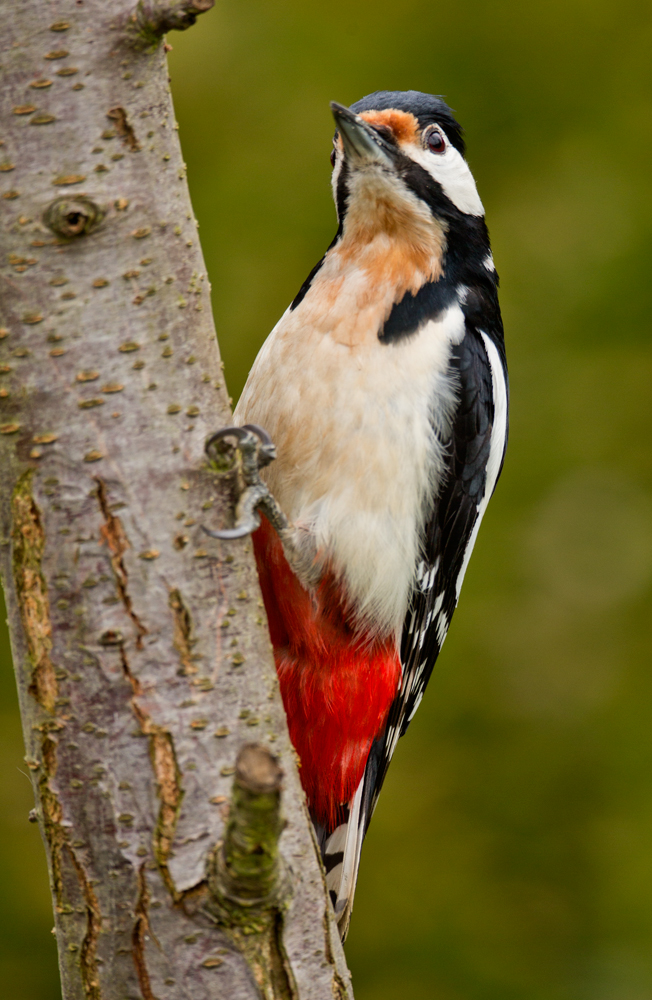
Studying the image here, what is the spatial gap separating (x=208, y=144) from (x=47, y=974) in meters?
2.52

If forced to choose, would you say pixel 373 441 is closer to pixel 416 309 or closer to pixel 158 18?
pixel 416 309

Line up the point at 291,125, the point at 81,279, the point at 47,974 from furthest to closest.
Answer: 1. the point at 291,125
2. the point at 47,974
3. the point at 81,279

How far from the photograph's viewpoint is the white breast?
1959 millimetres

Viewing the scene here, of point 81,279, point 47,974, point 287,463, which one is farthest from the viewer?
point 47,974

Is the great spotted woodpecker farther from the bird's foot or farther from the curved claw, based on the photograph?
the curved claw

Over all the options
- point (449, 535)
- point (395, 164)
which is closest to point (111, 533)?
point (449, 535)

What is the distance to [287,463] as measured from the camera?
78.2 inches

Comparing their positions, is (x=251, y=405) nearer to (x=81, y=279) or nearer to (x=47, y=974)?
(x=81, y=279)

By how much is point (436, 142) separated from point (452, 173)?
0.09 metres

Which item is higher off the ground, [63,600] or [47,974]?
[63,600]

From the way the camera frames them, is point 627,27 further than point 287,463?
Yes

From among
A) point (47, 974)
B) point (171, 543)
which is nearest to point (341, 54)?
point (171, 543)

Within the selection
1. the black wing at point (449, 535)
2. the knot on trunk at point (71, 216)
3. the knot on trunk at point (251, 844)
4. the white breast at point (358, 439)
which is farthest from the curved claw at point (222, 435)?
the black wing at point (449, 535)

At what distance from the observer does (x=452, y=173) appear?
2.30 m
